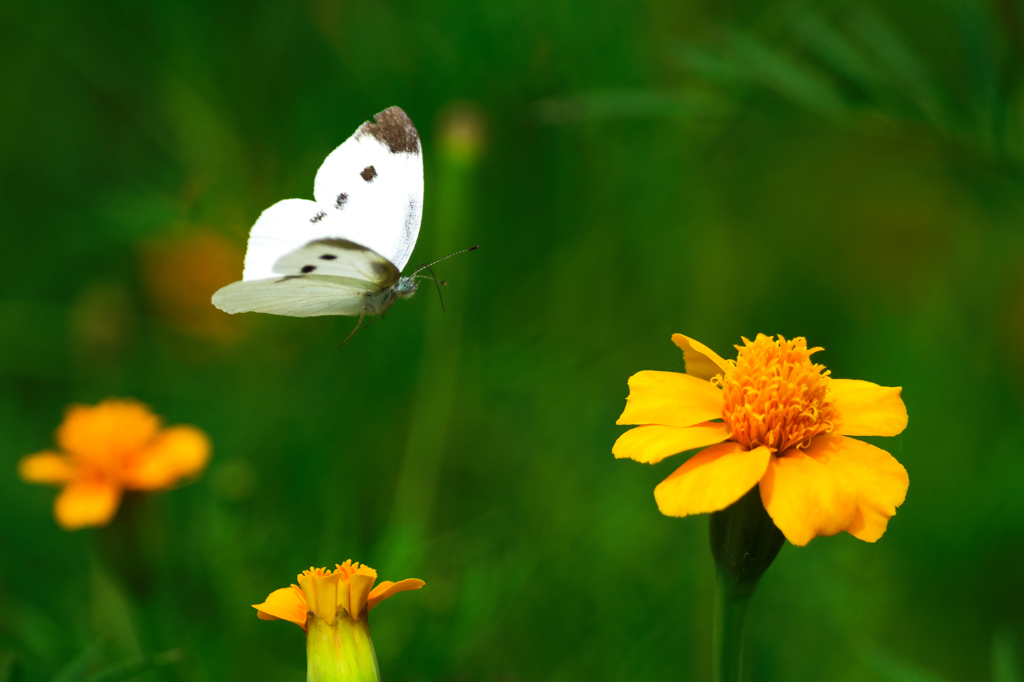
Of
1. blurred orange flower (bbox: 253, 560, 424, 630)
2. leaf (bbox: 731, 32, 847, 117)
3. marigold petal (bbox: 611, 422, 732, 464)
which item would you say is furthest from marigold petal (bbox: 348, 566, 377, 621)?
leaf (bbox: 731, 32, 847, 117)

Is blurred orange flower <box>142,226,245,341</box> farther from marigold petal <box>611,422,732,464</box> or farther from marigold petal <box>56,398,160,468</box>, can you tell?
marigold petal <box>611,422,732,464</box>

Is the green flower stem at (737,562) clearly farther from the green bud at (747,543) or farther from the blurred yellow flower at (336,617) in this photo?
the blurred yellow flower at (336,617)

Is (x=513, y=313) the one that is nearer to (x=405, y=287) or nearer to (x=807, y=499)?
(x=405, y=287)

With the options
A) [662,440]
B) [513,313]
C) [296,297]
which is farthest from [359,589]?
[513,313]

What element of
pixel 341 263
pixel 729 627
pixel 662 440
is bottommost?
pixel 729 627

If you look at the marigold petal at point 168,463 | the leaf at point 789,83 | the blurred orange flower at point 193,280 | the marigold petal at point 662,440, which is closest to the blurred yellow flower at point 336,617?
the marigold petal at point 662,440
